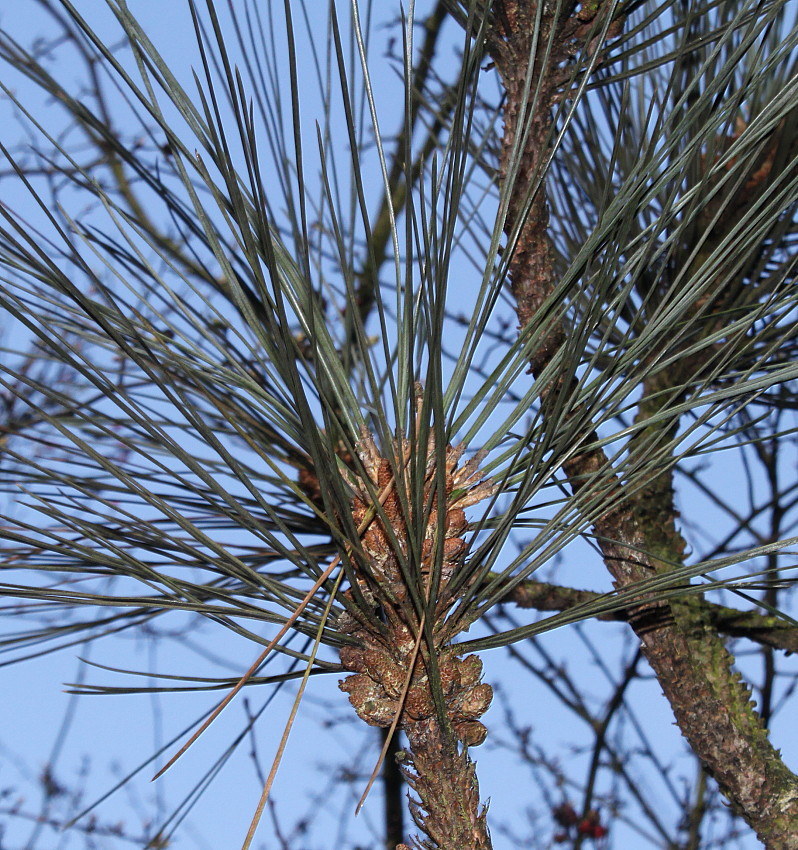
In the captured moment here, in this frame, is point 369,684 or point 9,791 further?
point 9,791

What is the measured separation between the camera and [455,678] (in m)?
0.65

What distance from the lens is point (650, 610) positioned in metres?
0.84

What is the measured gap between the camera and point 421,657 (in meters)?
0.64

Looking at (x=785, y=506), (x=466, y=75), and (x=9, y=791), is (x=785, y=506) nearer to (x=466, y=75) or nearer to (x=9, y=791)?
(x=466, y=75)

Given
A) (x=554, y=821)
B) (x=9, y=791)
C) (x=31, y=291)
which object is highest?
(x=9, y=791)

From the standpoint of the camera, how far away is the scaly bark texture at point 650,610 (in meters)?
0.79

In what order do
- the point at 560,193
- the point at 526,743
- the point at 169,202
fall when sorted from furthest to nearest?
the point at 526,743
the point at 560,193
the point at 169,202

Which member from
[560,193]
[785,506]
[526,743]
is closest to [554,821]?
[526,743]

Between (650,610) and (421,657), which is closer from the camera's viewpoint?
(421,657)

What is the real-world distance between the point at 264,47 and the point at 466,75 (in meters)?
0.24

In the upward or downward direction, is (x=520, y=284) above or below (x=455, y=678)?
above

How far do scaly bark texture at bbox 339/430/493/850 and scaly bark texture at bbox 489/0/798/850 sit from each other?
0.65 feet

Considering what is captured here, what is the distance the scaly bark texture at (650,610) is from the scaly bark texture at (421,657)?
0.20m

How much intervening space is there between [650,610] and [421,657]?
30cm
